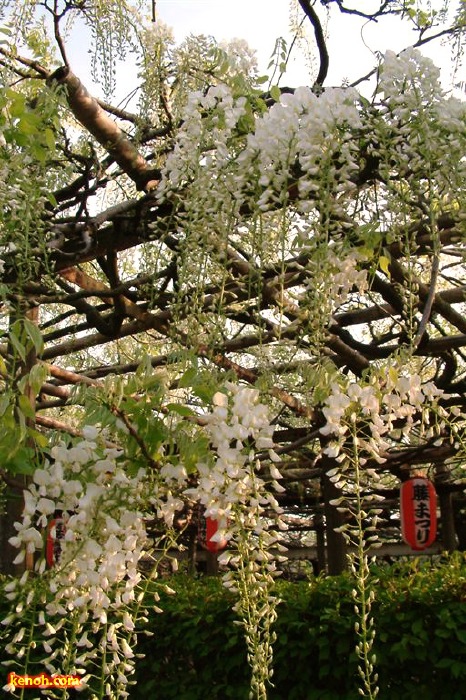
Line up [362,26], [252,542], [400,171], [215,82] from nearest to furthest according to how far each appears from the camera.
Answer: [252,542], [400,171], [362,26], [215,82]

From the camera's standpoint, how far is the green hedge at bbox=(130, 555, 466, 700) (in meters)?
2.95

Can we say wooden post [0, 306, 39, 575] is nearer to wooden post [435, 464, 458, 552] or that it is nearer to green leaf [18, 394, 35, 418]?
green leaf [18, 394, 35, 418]

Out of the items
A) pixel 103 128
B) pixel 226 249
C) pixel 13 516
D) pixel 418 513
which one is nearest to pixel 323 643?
pixel 226 249

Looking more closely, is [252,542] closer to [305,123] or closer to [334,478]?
[334,478]

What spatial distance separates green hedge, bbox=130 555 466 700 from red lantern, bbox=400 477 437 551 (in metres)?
2.85

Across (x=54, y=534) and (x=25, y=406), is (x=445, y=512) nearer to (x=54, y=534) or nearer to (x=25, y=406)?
(x=54, y=534)

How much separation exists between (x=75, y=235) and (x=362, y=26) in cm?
153

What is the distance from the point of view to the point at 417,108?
2.13 meters

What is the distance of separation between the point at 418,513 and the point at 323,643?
135 inches

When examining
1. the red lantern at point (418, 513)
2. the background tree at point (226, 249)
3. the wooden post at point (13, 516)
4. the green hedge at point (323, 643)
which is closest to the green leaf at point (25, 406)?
the background tree at point (226, 249)

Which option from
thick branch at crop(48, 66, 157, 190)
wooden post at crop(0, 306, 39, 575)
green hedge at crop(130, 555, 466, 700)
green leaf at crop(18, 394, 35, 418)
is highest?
thick branch at crop(48, 66, 157, 190)

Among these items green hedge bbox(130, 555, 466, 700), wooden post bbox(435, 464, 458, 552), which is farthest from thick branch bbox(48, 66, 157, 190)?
wooden post bbox(435, 464, 458, 552)

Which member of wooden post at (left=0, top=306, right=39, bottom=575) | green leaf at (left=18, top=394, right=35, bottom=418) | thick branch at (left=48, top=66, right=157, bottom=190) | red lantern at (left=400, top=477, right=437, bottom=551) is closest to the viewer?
green leaf at (left=18, top=394, right=35, bottom=418)

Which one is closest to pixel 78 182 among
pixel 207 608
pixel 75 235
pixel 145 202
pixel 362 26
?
pixel 75 235
